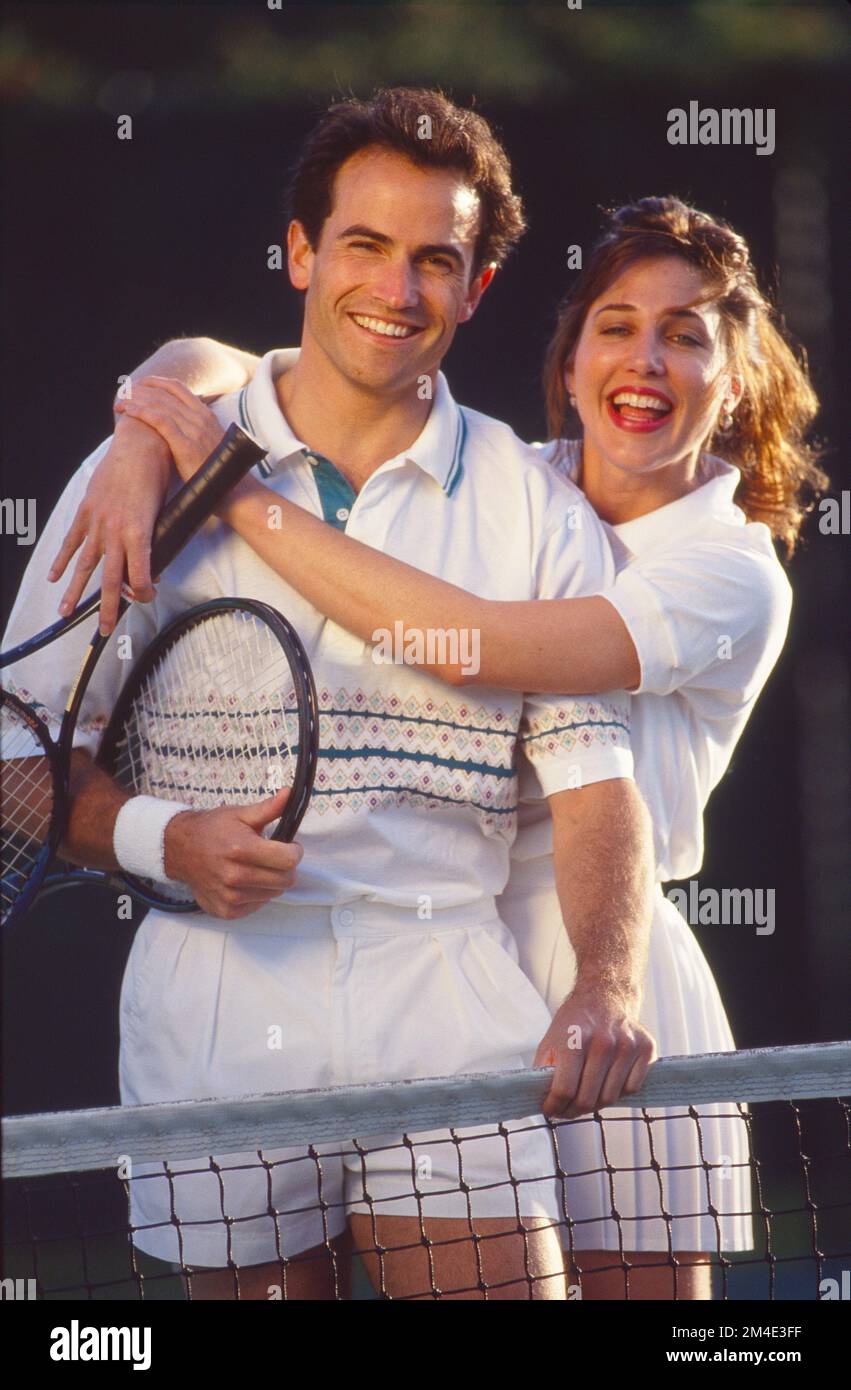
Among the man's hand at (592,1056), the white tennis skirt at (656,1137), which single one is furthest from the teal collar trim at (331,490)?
the man's hand at (592,1056)

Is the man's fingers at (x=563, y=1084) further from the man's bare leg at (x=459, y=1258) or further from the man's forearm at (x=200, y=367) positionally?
the man's forearm at (x=200, y=367)

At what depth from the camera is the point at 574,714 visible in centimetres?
192

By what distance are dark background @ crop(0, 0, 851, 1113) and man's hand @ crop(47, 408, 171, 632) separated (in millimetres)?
1305

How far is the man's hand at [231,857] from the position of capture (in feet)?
5.71

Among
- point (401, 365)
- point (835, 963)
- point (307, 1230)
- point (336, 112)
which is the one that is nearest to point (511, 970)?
point (307, 1230)

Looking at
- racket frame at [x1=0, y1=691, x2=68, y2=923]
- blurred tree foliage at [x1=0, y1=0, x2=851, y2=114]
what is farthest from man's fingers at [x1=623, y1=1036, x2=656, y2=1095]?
blurred tree foliage at [x1=0, y1=0, x2=851, y2=114]

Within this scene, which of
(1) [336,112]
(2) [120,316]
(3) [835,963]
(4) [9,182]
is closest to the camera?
(1) [336,112]

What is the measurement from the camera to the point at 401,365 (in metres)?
1.94

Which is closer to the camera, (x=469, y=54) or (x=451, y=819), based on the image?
(x=451, y=819)

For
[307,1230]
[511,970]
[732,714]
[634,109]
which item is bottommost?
[307,1230]

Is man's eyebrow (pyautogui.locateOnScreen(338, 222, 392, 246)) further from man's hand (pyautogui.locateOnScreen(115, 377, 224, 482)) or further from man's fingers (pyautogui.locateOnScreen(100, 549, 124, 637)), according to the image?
man's fingers (pyautogui.locateOnScreen(100, 549, 124, 637))
